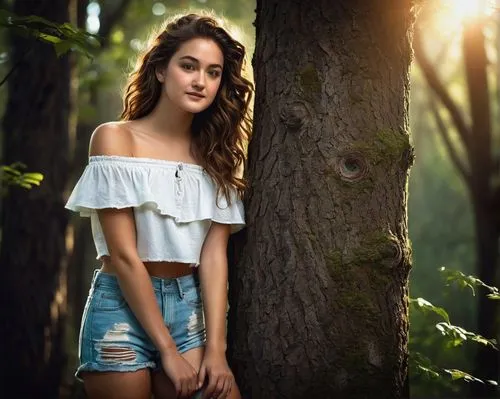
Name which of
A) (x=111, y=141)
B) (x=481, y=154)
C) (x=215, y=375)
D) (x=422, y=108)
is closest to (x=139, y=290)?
(x=215, y=375)

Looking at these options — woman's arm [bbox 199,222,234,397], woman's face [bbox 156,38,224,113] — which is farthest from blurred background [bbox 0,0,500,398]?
woman's arm [bbox 199,222,234,397]

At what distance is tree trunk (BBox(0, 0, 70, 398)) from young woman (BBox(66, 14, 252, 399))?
3.68 metres

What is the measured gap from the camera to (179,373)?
9.97 ft

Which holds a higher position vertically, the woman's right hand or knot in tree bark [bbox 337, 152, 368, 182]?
knot in tree bark [bbox 337, 152, 368, 182]

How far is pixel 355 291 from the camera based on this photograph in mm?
3174

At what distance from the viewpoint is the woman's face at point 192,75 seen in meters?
3.29

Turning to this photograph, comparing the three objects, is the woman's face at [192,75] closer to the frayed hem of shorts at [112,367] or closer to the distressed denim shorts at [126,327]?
the distressed denim shorts at [126,327]

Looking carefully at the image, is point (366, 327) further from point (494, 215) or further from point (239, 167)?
point (494, 215)

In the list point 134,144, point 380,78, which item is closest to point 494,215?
point 380,78

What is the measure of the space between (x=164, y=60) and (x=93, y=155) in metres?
0.57

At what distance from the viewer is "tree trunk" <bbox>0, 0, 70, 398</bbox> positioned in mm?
6828

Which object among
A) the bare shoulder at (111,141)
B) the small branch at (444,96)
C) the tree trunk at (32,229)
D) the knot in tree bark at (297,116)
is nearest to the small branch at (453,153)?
the small branch at (444,96)

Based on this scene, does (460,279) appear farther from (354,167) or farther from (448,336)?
(354,167)

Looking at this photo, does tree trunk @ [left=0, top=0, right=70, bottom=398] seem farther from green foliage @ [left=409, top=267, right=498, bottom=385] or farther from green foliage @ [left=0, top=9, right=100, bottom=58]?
green foliage @ [left=409, top=267, right=498, bottom=385]
